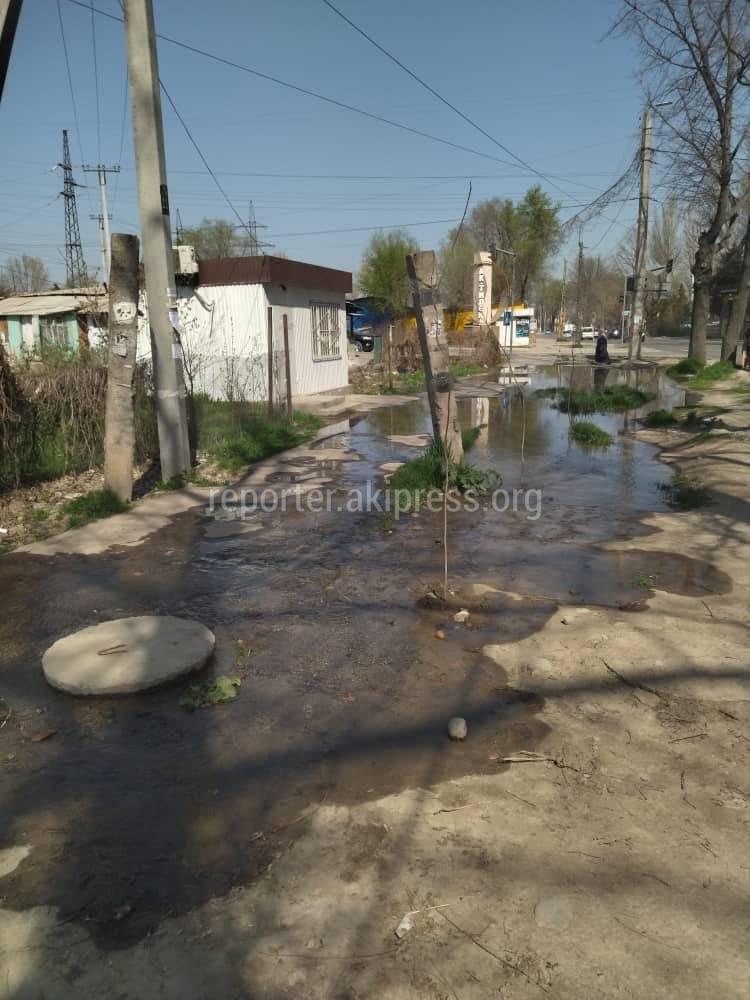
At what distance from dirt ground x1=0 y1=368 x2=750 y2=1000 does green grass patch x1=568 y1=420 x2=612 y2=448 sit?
6.92 meters

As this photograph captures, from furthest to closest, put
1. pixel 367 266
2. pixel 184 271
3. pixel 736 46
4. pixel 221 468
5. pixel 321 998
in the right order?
pixel 367 266 < pixel 736 46 < pixel 184 271 < pixel 221 468 < pixel 321 998

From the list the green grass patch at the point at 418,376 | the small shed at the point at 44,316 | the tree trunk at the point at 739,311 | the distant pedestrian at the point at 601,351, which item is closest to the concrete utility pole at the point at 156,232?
the green grass patch at the point at 418,376

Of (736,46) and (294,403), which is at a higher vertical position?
(736,46)

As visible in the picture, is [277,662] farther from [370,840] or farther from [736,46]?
[736,46]

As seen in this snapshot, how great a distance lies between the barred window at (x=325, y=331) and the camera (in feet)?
61.3

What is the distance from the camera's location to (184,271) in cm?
1150

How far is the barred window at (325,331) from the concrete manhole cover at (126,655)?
15.0 metres

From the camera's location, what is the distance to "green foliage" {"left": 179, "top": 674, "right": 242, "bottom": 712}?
3725 mm

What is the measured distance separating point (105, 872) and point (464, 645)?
245 centimetres

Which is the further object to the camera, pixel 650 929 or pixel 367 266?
pixel 367 266

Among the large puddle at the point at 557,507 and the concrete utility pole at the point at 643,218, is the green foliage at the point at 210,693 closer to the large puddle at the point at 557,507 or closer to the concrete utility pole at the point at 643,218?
the large puddle at the point at 557,507

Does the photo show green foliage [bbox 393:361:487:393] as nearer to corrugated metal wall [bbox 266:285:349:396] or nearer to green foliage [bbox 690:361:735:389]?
corrugated metal wall [bbox 266:285:349:396]

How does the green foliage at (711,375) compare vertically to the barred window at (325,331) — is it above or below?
below

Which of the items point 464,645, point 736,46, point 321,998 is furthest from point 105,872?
point 736,46
